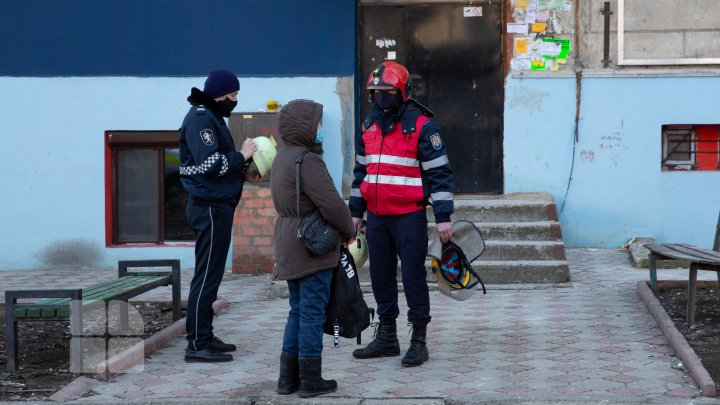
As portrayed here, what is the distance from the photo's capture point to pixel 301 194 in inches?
236

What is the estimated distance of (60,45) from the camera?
11953 mm

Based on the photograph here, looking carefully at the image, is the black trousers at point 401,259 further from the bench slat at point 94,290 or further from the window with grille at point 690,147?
the window with grille at point 690,147

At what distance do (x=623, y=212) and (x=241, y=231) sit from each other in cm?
424

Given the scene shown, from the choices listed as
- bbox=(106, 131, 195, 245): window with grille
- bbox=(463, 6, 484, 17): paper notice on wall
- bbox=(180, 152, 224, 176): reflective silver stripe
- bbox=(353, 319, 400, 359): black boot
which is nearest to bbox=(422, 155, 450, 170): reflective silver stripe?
bbox=(353, 319, 400, 359): black boot

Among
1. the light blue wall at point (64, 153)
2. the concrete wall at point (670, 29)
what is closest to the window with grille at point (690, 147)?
the concrete wall at point (670, 29)

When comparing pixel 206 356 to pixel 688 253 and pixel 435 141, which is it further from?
pixel 688 253

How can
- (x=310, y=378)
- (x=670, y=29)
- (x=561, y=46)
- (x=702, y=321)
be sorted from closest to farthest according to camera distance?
(x=310, y=378), (x=702, y=321), (x=670, y=29), (x=561, y=46)

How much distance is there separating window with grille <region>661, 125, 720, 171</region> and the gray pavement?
8.94ft

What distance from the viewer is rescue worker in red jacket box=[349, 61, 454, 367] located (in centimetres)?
670

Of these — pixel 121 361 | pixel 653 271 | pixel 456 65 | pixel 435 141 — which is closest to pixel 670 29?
pixel 456 65

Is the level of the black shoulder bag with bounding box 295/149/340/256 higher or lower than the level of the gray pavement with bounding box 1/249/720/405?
higher

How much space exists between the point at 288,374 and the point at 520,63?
6522mm

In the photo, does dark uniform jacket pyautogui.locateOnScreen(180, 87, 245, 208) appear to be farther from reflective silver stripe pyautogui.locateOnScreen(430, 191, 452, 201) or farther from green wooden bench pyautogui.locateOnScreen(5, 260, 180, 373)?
reflective silver stripe pyautogui.locateOnScreen(430, 191, 452, 201)

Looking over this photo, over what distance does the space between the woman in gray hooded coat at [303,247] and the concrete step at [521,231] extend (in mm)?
4515
